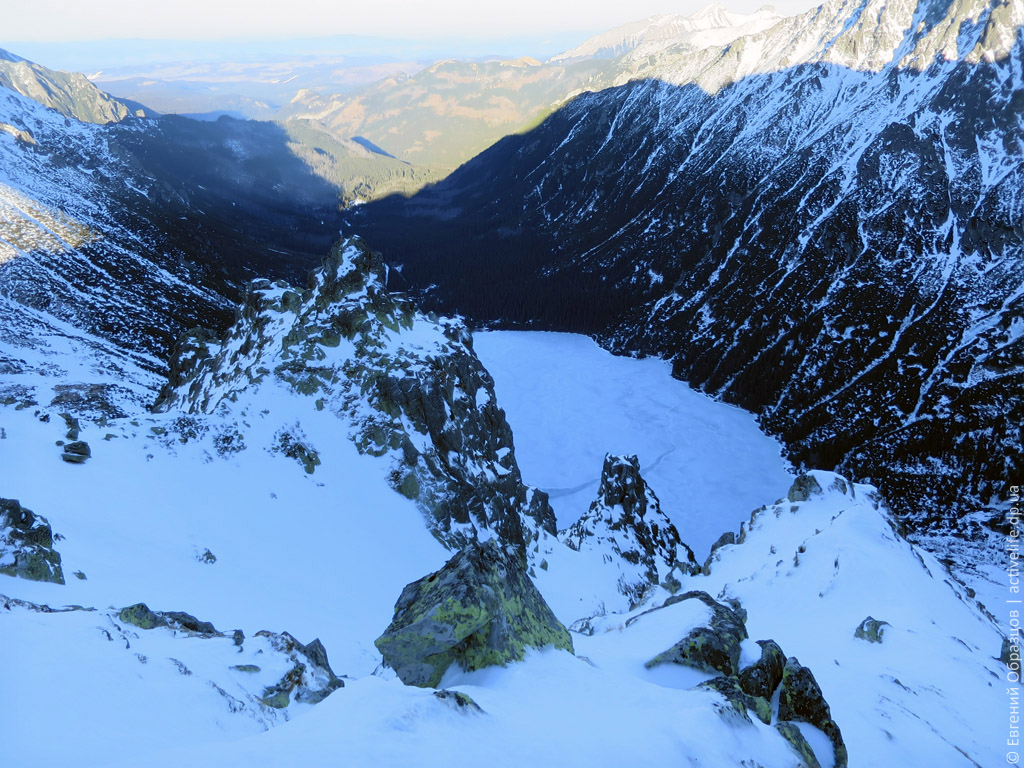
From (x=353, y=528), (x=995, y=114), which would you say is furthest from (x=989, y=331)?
(x=353, y=528)

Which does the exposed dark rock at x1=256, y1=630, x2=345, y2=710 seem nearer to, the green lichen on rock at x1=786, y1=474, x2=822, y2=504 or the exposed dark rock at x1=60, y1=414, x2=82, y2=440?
the exposed dark rock at x1=60, y1=414, x2=82, y2=440

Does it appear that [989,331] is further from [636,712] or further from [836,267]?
[636,712]

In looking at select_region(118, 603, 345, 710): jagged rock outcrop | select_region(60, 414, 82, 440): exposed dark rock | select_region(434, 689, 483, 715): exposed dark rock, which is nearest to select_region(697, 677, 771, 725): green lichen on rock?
select_region(434, 689, 483, 715): exposed dark rock

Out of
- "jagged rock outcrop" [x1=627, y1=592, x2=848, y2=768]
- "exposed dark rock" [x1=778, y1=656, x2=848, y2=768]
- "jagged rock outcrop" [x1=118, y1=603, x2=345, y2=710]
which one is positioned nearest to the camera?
"jagged rock outcrop" [x1=627, y1=592, x2=848, y2=768]

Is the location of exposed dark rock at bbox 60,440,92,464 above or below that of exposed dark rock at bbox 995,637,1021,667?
above

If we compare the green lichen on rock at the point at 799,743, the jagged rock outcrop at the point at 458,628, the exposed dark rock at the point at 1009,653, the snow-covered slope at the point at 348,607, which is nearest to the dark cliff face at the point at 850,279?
the snow-covered slope at the point at 348,607

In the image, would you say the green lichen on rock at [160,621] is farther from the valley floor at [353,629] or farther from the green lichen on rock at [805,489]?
the green lichen on rock at [805,489]

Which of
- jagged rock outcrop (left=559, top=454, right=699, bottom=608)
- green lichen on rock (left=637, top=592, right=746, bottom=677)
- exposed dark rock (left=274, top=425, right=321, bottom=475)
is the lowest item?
jagged rock outcrop (left=559, top=454, right=699, bottom=608)

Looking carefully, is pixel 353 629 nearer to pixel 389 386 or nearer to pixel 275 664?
pixel 275 664
